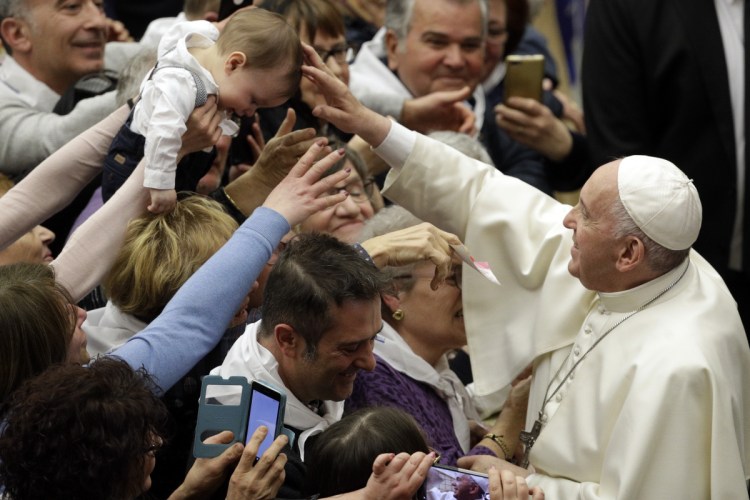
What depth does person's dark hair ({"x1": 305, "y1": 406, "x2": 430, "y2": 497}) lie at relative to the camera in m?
2.85

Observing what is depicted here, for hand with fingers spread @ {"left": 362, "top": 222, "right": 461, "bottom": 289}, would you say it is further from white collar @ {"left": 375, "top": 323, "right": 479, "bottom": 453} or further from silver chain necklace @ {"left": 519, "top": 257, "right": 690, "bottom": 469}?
silver chain necklace @ {"left": 519, "top": 257, "right": 690, "bottom": 469}

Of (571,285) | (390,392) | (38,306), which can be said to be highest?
(38,306)

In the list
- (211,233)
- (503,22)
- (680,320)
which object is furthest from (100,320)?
(503,22)

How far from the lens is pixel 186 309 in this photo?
306 centimetres

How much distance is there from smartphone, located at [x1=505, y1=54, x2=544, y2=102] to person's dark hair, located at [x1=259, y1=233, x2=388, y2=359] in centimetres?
232

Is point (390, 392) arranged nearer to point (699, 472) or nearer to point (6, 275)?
point (699, 472)

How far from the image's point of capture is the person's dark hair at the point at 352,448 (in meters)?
2.85

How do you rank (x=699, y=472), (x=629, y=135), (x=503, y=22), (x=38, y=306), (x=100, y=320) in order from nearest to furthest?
(x=38, y=306) → (x=699, y=472) → (x=100, y=320) → (x=629, y=135) → (x=503, y=22)

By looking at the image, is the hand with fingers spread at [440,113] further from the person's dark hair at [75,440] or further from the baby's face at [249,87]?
the person's dark hair at [75,440]

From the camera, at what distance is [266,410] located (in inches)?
111

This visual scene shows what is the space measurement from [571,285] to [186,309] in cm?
130

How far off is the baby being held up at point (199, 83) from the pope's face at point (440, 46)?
185 centimetres

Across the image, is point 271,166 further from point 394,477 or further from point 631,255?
point 394,477

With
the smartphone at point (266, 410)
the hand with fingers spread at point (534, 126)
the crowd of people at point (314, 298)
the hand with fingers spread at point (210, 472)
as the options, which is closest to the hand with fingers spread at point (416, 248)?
the crowd of people at point (314, 298)
